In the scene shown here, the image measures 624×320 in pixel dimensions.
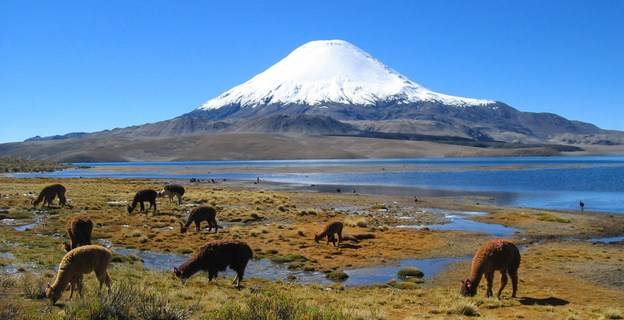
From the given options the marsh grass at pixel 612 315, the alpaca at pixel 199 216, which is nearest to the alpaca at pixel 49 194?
the alpaca at pixel 199 216

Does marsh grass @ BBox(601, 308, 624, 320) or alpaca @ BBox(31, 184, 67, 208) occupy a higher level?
alpaca @ BBox(31, 184, 67, 208)

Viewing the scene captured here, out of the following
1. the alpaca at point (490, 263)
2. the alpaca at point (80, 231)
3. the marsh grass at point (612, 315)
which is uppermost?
the alpaca at point (80, 231)

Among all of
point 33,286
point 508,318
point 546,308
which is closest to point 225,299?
point 33,286

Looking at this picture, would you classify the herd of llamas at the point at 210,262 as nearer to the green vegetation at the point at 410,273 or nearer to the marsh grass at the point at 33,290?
the marsh grass at the point at 33,290

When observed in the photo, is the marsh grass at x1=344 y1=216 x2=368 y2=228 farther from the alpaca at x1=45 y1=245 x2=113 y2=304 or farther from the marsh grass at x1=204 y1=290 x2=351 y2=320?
the marsh grass at x1=204 y1=290 x2=351 y2=320

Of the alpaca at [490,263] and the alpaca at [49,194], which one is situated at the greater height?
the alpaca at [49,194]

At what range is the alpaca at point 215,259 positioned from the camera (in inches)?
569

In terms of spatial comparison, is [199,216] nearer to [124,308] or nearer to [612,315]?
[124,308]

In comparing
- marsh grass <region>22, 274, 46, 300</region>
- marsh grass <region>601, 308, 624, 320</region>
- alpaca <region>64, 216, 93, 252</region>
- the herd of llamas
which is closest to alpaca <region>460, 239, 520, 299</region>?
the herd of llamas

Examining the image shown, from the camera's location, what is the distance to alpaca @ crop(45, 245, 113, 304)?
10.4 m

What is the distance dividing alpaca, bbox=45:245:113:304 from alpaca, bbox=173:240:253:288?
3145mm

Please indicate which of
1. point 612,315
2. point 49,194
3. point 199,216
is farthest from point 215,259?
point 49,194

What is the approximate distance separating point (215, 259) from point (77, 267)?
4.34 metres

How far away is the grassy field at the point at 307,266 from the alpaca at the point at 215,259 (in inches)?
14.3
